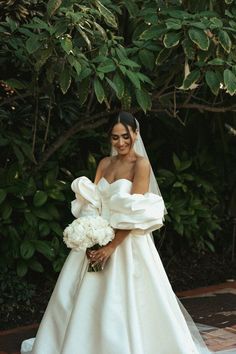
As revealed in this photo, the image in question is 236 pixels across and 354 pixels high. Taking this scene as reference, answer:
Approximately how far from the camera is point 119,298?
4219 mm

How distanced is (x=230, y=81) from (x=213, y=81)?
156 millimetres

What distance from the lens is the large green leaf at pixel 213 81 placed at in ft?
16.1

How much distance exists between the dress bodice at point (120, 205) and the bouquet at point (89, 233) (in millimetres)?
85

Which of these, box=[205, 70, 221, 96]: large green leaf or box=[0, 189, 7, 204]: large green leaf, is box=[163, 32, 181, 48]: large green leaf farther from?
box=[0, 189, 7, 204]: large green leaf

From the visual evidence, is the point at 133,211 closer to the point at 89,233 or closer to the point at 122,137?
the point at 89,233

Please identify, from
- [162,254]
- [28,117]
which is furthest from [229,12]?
[162,254]

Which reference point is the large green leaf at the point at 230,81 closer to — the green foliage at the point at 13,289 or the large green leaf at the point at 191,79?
the large green leaf at the point at 191,79

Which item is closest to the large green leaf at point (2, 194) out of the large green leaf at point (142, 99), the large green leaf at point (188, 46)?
the large green leaf at point (142, 99)

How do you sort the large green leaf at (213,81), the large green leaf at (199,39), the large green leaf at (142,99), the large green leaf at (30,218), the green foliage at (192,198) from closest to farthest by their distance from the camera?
1. the large green leaf at (199,39)
2. the large green leaf at (213,81)
3. the large green leaf at (142,99)
4. the large green leaf at (30,218)
5. the green foliage at (192,198)

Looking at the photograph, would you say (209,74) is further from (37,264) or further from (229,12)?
(37,264)

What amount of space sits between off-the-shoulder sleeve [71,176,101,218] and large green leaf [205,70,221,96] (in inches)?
44.8

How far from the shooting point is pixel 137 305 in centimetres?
425

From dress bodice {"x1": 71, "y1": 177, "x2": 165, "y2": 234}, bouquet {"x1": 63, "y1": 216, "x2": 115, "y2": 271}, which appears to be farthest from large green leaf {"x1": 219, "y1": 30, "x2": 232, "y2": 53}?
bouquet {"x1": 63, "y1": 216, "x2": 115, "y2": 271}

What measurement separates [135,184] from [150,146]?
363 cm
